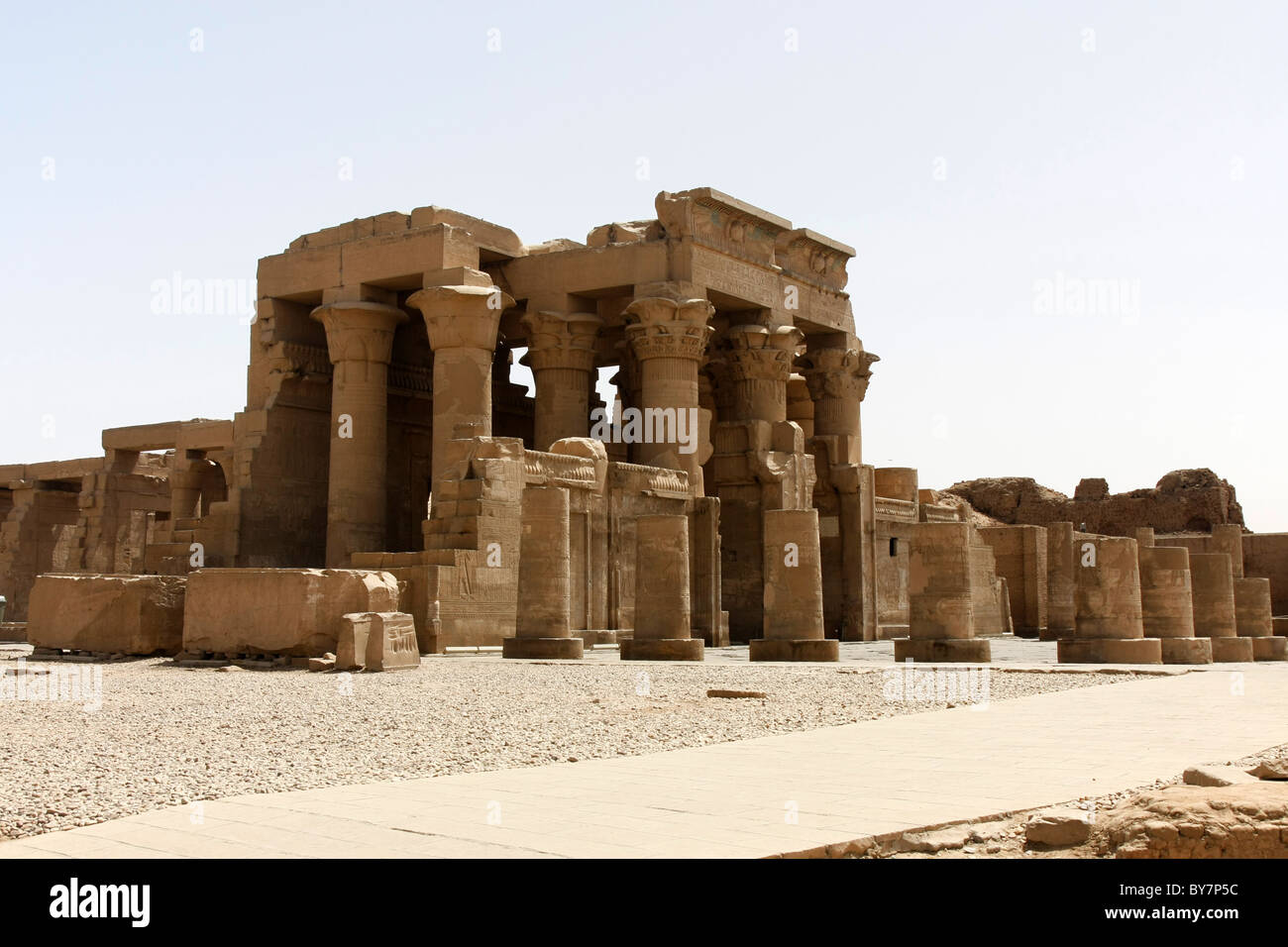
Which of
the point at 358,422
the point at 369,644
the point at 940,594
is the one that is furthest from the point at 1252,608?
the point at 358,422

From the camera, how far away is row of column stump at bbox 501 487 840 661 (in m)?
18.2

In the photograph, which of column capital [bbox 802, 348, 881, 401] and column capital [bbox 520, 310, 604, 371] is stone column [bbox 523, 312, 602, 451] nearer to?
column capital [bbox 520, 310, 604, 371]

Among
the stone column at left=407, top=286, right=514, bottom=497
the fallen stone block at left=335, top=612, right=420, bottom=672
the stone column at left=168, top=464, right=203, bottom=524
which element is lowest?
the fallen stone block at left=335, top=612, right=420, bottom=672

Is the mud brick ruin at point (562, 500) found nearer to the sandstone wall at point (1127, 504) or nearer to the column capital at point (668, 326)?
the column capital at point (668, 326)

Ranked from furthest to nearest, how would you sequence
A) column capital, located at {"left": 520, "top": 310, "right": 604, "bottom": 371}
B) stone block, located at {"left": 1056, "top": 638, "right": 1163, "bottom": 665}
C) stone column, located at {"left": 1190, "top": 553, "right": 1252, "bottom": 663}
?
column capital, located at {"left": 520, "top": 310, "right": 604, "bottom": 371}
stone column, located at {"left": 1190, "top": 553, "right": 1252, "bottom": 663}
stone block, located at {"left": 1056, "top": 638, "right": 1163, "bottom": 665}

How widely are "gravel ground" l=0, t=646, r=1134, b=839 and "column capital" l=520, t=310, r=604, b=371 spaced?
1266cm

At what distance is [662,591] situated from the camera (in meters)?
19.0

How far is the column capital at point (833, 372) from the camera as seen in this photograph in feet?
106

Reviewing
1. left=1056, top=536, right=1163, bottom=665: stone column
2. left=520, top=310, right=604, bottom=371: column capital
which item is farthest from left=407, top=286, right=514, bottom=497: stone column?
left=1056, top=536, right=1163, bottom=665: stone column

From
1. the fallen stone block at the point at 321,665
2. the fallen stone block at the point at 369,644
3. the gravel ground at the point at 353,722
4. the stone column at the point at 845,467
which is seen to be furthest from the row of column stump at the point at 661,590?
the stone column at the point at 845,467

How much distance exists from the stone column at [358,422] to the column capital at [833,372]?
34.7 feet

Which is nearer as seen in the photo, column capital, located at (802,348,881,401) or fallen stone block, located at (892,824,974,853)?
fallen stone block, located at (892,824,974,853)

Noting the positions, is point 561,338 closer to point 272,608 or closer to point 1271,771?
point 272,608

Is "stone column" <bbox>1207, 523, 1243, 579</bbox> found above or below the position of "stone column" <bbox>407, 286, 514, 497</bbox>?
below
